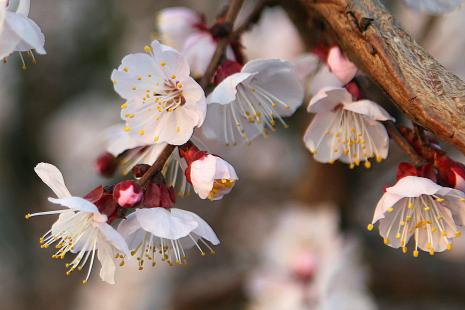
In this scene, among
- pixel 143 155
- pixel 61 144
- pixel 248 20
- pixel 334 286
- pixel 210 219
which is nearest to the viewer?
pixel 143 155

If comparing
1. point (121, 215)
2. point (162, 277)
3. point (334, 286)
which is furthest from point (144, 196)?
point (162, 277)

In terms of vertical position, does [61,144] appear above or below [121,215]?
below

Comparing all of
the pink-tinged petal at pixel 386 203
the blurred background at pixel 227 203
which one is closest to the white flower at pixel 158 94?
the pink-tinged petal at pixel 386 203

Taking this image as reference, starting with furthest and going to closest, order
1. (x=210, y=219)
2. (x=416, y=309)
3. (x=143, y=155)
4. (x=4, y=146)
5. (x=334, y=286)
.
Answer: (x=4, y=146) → (x=210, y=219) → (x=416, y=309) → (x=334, y=286) → (x=143, y=155)

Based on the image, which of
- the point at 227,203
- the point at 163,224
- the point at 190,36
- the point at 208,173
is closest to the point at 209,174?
the point at 208,173

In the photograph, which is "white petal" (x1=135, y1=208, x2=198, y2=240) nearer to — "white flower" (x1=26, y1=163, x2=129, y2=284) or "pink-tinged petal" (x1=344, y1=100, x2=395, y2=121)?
"white flower" (x1=26, y1=163, x2=129, y2=284)

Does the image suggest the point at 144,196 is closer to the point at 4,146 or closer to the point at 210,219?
the point at 210,219
